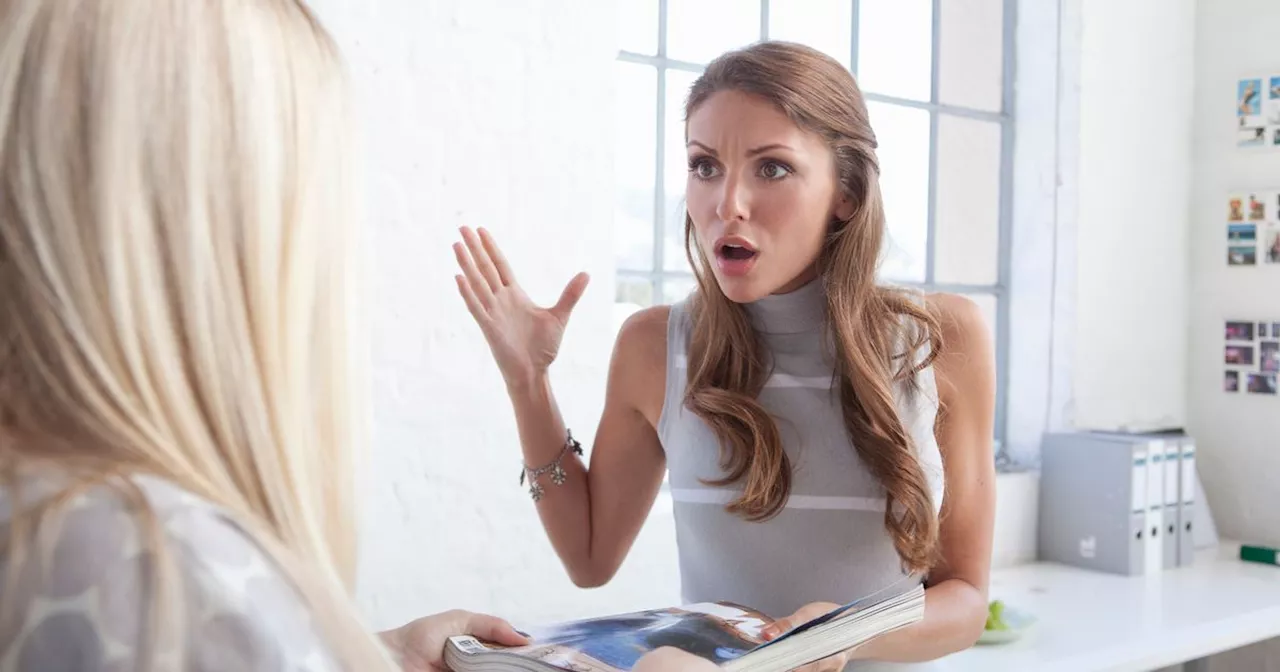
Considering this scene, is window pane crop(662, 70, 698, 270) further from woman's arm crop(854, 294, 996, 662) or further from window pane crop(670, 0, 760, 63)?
woman's arm crop(854, 294, 996, 662)

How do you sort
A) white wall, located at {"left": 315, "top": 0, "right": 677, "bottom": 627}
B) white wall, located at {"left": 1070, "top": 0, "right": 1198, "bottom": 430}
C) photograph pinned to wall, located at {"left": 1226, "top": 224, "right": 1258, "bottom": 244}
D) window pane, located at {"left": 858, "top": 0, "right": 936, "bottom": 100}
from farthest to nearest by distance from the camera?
photograph pinned to wall, located at {"left": 1226, "top": 224, "right": 1258, "bottom": 244}
white wall, located at {"left": 1070, "top": 0, "right": 1198, "bottom": 430}
window pane, located at {"left": 858, "top": 0, "right": 936, "bottom": 100}
white wall, located at {"left": 315, "top": 0, "right": 677, "bottom": 627}

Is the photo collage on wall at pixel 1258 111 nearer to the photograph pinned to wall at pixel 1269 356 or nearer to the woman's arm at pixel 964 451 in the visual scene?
the photograph pinned to wall at pixel 1269 356

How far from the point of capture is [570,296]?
1.50 meters

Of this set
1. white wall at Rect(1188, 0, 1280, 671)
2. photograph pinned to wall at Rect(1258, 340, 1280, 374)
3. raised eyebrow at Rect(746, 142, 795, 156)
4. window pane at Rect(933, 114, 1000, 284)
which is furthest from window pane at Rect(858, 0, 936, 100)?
raised eyebrow at Rect(746, 142, 795, 156)

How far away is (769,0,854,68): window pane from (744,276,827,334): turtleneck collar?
164 cm

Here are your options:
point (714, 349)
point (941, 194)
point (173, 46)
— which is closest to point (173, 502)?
point (173, 46)

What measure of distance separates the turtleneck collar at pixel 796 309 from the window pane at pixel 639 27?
4.59ft

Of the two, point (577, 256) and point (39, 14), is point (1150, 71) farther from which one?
point (39, 14)

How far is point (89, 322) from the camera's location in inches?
22.2

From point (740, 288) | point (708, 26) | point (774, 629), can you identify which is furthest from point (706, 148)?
point (708, 26)

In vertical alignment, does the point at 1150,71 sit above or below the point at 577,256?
above

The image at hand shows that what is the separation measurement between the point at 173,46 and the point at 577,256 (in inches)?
68.5

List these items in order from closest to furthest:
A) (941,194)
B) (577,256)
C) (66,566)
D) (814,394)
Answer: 1. (66,566)
2. (814,394)
3. (577,256)
4. (941,194)

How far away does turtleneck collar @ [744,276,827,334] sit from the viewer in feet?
4.98
